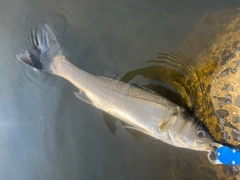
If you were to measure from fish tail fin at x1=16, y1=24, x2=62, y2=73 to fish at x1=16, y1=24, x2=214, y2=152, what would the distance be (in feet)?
0.17

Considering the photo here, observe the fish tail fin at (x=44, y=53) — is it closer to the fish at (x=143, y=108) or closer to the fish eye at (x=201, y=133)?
the fish at (x=143, y=108)

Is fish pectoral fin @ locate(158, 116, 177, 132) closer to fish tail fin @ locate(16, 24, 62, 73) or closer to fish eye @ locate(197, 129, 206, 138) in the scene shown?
fish eye @ locate(197, 129, 206, 138)

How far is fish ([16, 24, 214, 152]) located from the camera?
79.7 inches

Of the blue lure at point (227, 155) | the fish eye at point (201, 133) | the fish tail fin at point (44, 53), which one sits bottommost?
the blue lure at point (227, 155)

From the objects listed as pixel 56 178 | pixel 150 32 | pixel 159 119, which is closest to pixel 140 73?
pixel 150 32

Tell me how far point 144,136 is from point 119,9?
52.1 inches

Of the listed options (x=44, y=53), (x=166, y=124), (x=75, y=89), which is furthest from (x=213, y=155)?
(x=44, y=53)

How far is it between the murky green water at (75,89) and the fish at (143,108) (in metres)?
0.33

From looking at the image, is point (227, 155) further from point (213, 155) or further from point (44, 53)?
point (44, 53)

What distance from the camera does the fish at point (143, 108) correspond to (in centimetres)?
203

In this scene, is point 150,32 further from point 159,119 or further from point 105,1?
point 159,119

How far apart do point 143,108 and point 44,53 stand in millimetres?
1103

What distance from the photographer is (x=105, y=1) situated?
2.64 meters

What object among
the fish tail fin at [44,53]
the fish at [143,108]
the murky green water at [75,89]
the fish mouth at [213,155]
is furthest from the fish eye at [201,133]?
the fish tail fin at [44,53]
